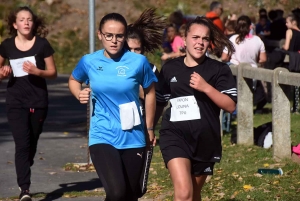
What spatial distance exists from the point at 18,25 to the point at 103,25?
2.50 meters

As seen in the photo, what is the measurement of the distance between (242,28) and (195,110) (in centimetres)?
815

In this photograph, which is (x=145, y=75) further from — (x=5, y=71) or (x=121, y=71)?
(x=5, y=71)

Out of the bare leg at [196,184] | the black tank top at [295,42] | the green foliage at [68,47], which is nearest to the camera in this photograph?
the bare leg at [196,184]

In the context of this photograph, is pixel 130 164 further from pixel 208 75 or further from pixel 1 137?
pixel 1 137

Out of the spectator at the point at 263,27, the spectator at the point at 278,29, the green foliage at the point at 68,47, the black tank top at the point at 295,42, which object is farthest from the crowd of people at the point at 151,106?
the green foliage at the point at 68,47

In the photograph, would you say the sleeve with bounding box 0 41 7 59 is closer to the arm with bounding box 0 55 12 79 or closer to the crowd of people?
the arm with bounding box 0 55 12 79

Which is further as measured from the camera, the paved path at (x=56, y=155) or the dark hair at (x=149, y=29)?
the paved path at (x=56, y=155)

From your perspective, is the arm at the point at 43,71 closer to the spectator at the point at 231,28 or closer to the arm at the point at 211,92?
the arm at the point at 211,92

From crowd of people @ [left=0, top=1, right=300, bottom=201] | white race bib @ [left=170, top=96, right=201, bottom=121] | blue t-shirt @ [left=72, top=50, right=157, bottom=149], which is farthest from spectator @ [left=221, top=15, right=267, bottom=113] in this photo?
blue t-shirt @ [left=72, top=50, right=157, bottom=149]

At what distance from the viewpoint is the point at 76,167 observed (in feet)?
34.5

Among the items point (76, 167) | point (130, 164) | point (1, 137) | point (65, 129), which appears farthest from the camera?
point (65, 129)

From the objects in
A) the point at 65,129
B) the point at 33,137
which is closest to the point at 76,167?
the point at 33,137

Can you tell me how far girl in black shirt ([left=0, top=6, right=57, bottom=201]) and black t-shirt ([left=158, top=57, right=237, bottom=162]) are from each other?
2474mm

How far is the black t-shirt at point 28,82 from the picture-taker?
8.47 metres
